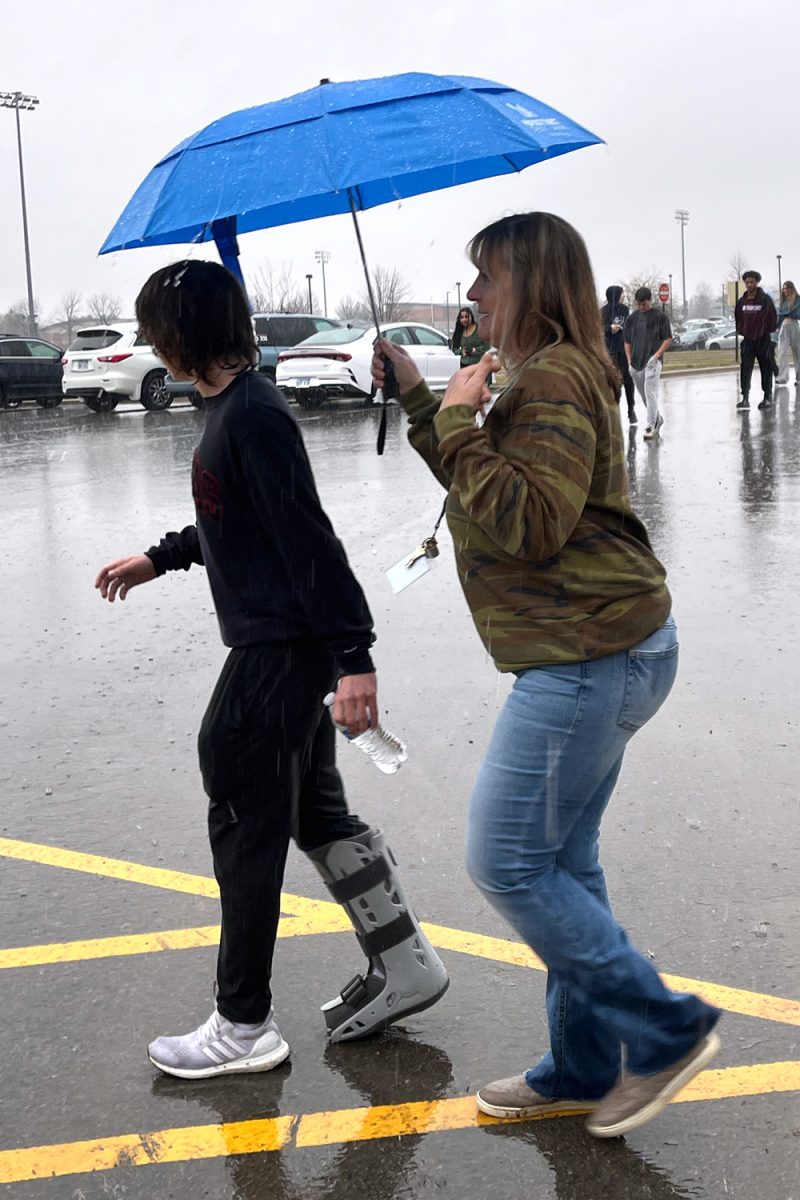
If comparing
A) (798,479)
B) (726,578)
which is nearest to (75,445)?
(798,479)

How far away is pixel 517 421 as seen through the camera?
2395 millimetres

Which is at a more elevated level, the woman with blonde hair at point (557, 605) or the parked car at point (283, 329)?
the parked car at point (283, 329)

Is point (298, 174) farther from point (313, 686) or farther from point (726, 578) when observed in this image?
point (726, 578)

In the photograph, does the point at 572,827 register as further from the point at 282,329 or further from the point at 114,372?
the point at 282,329

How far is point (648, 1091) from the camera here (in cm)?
258

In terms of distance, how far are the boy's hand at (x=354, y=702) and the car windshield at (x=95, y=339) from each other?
22.8 metres

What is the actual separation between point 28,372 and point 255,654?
2628cm

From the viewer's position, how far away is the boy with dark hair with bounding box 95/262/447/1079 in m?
2.79

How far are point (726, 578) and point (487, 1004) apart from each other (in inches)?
192

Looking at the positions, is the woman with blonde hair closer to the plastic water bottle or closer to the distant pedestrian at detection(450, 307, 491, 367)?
the plastic water bottle

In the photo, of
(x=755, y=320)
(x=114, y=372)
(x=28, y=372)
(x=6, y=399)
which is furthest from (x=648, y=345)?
(x=6, y=399)

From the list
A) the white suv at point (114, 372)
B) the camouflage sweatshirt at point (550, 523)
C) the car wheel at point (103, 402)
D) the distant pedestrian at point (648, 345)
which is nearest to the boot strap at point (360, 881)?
the camouflage sweatshirt at point (550, 523)

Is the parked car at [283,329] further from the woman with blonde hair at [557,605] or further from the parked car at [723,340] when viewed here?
the parked car at [723,340]

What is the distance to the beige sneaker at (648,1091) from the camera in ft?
8.42
